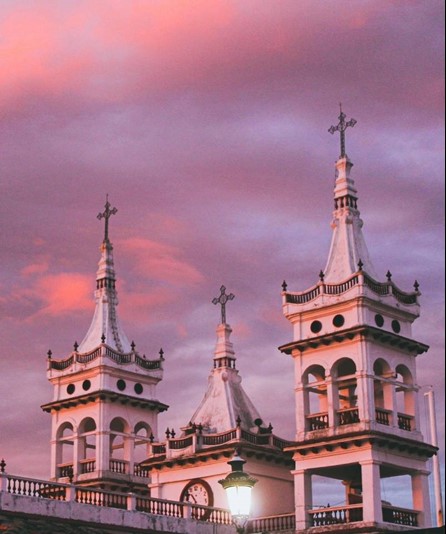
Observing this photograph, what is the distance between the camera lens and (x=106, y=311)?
232ft

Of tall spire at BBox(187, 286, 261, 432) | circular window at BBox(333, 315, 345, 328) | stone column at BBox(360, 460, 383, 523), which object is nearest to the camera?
stone column at BBox(360, 460, 383, 523)

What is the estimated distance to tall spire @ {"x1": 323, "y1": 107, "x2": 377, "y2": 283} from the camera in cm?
5669

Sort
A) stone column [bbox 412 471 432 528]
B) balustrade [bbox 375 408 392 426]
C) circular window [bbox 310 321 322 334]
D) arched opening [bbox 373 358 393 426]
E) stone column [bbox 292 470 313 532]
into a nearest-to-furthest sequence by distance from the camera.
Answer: stone column [bbox 292 470 313 532], stone column [bbox 412 471 432 528], balustrade [bbox 375 408 392 426], arched opening [bbox 373 358 393 426], circular window [bbox 310 321 322 334]

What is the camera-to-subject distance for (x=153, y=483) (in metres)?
60.3

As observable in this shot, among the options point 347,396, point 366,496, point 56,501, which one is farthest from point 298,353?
point 56,501

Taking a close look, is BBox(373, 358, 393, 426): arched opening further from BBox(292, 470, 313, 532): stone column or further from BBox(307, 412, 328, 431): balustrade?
BBox(292, 470, 313, 532): stone column

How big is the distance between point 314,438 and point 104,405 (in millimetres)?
16884

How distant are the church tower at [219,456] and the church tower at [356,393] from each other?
3808mm

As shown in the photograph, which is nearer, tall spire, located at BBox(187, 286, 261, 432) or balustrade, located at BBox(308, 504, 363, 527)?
balustrade, located at BBox(308, 504, 363, 527)

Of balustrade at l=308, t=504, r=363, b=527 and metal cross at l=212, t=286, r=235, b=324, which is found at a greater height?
metal cross at l=212, t=286, r=235, b=324

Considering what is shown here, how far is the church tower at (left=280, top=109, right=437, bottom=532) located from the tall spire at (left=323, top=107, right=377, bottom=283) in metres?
0.08

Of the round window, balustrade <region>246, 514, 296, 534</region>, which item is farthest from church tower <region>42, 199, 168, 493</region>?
balustrade <region>246, 514, 296, 534</region>

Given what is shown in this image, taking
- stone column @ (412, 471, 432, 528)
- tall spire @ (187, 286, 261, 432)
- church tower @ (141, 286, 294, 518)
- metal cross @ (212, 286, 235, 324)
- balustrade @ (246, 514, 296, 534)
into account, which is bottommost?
balustrade @ (246, 514, 296, 534)

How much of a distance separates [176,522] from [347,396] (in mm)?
11333
